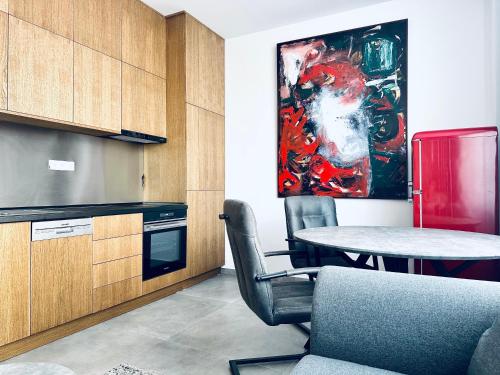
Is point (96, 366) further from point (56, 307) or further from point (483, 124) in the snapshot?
point (483, 124)

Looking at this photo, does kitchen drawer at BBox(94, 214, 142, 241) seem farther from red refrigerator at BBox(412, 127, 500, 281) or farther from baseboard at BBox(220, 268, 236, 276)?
red refrigerator at BBox(412, 127, 500, 281)

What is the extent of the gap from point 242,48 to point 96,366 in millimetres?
3852

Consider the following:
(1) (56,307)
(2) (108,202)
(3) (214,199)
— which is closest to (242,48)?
(3) (214,199)

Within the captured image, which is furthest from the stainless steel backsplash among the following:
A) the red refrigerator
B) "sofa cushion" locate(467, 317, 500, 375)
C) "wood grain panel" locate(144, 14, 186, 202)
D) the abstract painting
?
"sofa cushion" locate(467, 317, 500, 375)

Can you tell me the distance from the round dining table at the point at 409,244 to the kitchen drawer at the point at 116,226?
1.65 metres

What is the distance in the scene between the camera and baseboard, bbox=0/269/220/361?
7.39ft

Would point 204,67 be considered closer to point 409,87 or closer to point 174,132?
point 174,132

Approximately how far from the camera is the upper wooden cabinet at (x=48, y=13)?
2.47m

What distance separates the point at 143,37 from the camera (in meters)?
3.61

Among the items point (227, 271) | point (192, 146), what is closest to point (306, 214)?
point (192, 146)

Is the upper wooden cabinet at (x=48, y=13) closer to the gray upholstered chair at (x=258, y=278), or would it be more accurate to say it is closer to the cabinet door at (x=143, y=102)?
the cabinet door at (x=143, y=102)

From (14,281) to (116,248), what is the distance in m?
0.85

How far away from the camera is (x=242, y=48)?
4.44 meters

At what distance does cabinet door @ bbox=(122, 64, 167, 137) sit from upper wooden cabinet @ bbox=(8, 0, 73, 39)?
2.10ft
